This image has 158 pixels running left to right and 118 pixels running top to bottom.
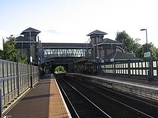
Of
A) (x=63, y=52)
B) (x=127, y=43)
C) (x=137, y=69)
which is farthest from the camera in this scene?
(x=127, y=43)

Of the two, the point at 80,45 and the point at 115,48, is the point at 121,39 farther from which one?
the point at 115,48

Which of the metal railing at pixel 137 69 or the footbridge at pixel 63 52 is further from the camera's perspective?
the footbridge at pixel 63 52

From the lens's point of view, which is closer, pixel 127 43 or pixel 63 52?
pixel 63 52

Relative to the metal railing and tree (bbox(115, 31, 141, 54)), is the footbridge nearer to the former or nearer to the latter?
tree (bbox(115, 31, 141, 54))

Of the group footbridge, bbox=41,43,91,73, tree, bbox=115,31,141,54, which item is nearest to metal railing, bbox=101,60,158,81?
footbridge, bbox=41,43,91,73

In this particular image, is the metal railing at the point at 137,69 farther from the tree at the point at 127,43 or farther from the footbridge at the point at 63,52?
the tree at the point at 127,43

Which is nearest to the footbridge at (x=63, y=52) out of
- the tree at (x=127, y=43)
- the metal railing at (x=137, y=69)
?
the tree at (x=127, y=43)

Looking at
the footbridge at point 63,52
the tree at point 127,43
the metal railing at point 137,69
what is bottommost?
the metal railing at point 137,69

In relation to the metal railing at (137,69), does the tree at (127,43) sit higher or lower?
higher

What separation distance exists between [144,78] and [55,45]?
7312 cm

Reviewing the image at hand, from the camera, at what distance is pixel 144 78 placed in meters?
34.0

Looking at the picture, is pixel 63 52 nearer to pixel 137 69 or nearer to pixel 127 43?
pixel 127 43

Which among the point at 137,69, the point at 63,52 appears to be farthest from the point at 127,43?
the point at 137,69

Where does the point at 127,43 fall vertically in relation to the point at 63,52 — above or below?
above
